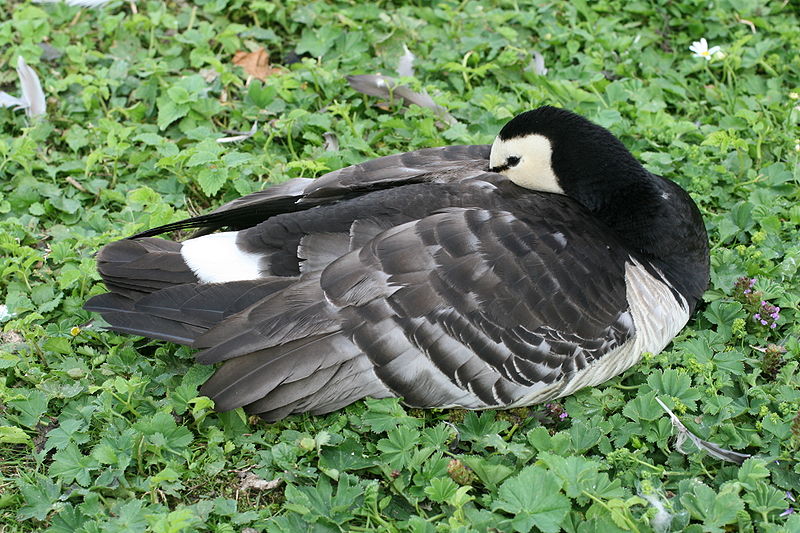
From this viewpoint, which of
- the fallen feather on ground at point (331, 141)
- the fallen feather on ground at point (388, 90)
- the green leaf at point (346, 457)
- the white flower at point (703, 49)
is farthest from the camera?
the white flower at point (703, 49)

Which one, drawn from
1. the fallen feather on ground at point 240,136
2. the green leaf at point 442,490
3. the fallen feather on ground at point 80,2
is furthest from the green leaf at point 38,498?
the fallen feather on ground at point 80,2

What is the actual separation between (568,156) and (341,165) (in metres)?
1.45

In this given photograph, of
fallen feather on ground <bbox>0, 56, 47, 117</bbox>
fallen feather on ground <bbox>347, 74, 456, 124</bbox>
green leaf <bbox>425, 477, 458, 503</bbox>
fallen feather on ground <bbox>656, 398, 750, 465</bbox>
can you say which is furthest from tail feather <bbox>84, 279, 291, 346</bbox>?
fallen feather on ground <bbox>0, 56, 47, 117</bbox>

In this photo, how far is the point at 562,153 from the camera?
3.97 meters

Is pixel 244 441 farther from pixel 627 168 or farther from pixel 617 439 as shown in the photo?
pixel 627 168

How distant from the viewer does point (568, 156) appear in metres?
3.97

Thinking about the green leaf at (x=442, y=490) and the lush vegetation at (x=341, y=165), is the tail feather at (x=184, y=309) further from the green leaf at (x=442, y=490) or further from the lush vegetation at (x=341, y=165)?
A: the green leaf at (x=442, y=490)

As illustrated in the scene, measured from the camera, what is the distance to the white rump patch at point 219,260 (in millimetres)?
3764

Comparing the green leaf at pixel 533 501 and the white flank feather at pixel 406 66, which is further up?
the white flank feather at pixel 406 66

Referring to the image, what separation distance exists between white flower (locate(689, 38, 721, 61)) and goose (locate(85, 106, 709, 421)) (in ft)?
6.22

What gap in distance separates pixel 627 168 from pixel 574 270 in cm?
64

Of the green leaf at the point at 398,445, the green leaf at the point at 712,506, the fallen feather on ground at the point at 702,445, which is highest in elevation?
the green leaf at the point at 398,445

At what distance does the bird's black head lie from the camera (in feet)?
13.0

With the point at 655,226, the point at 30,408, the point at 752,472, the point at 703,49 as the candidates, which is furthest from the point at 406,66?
the point at 752,472
